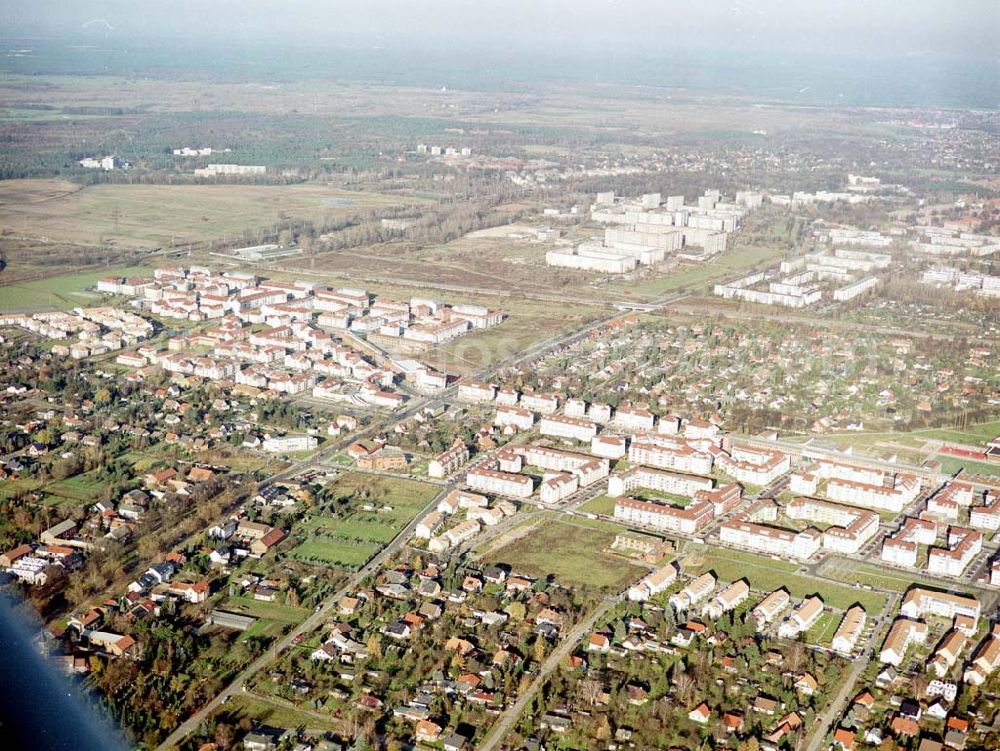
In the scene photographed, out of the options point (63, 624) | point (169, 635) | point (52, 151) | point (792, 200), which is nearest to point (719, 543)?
point (169, 635)

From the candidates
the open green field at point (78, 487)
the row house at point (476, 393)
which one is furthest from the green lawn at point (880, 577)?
the open green field at point (78, 487)

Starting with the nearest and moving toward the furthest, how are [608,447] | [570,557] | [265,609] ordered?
1. [265,609]
2. [570,557]
3. [608,447]

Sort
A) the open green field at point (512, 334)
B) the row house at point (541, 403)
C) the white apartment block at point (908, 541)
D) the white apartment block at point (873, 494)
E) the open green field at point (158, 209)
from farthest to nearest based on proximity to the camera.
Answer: the open green field at point (158, 209)
the open green field at point (512, 334)
the row house at point (541, 403)
the white apartment block at point (873, 494)
the white apartment block at point (908, 541)

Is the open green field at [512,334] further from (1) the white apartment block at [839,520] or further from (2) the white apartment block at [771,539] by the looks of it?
(2) the white apartment block at [771,539]

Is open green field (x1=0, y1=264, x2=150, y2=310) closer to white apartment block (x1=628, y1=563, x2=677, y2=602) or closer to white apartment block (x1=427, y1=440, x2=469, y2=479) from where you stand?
white apartment block (x1=427, y1=440, x2=469, y2=479)

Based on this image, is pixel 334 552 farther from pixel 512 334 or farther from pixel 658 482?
pixel 512 334

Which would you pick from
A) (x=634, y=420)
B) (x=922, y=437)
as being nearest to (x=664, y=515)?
(x=634, y=420)
